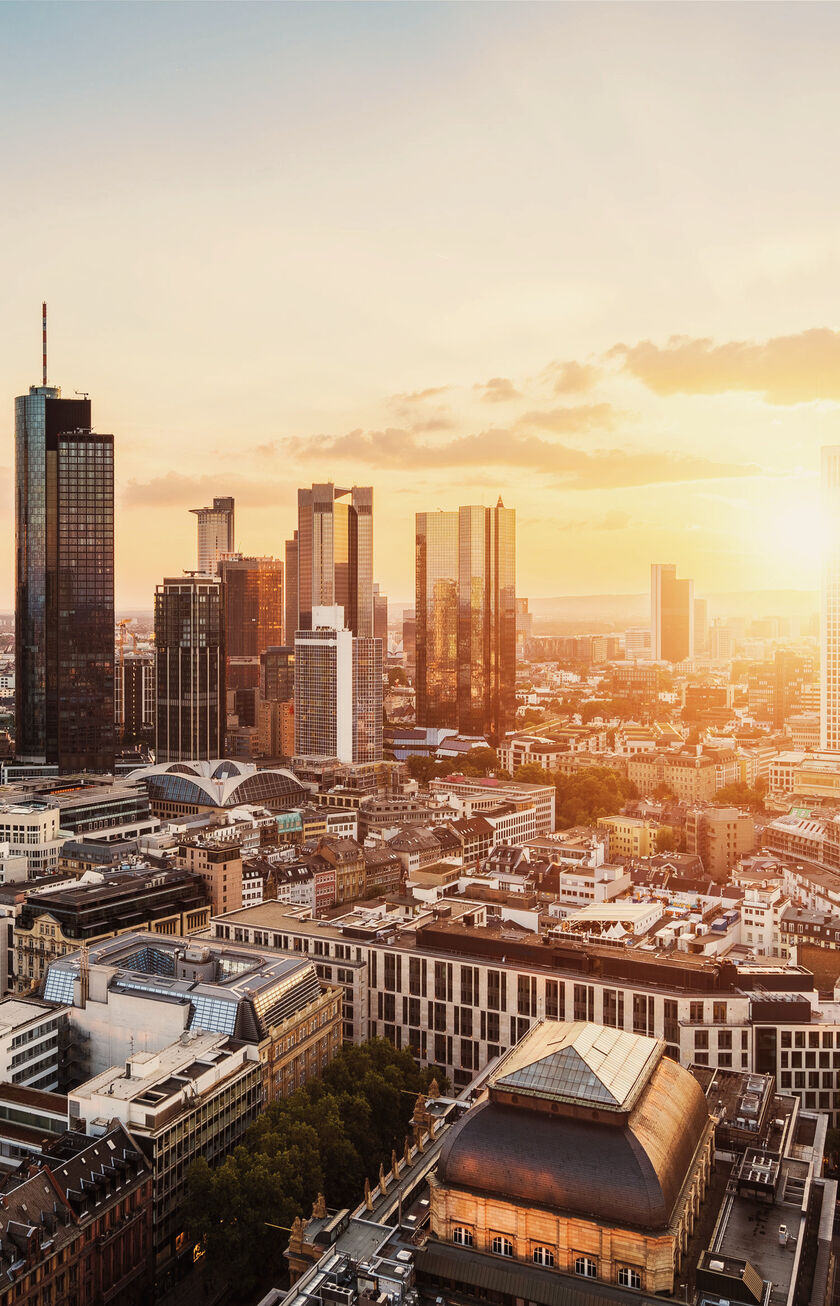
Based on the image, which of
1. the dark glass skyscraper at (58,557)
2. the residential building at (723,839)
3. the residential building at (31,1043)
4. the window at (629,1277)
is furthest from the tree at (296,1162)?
the dark glass skyscraper at (58,557)

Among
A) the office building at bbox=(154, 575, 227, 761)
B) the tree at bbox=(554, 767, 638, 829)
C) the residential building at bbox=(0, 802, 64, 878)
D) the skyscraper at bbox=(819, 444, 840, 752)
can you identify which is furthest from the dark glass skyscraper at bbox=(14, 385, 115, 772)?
the skyscraper at bbox=(819, 444, 840, 752)

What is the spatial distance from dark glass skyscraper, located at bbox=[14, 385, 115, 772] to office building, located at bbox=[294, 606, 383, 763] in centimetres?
3057

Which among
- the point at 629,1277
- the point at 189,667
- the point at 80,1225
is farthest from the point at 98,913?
the point at 189,667

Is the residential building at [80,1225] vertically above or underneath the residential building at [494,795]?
underneath

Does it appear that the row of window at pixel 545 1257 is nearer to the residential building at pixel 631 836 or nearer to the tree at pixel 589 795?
the residential building at pixel 631 836

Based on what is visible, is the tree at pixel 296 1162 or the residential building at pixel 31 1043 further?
the residential building at pixel 31 1043

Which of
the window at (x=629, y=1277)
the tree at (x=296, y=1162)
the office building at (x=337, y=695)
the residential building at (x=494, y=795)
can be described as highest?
the office building at (x=337, y=695)

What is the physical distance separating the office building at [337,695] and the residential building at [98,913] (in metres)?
84.9

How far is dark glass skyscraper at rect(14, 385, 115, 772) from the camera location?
16638cm

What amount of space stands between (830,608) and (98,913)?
12498 cm

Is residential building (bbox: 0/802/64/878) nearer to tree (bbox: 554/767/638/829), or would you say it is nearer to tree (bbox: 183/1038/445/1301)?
tree (bbox: 183/1038/445/1301)

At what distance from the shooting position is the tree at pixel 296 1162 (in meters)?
45.6

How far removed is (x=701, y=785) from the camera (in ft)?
518

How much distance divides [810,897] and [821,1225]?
53.9 meters
